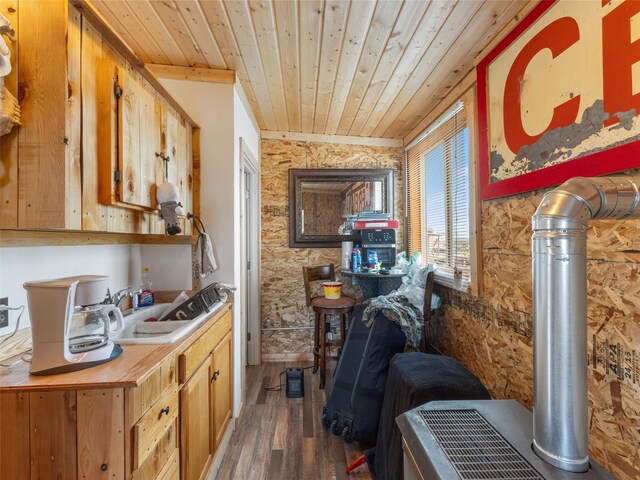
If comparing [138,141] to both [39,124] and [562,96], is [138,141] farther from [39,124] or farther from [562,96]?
[562,96]

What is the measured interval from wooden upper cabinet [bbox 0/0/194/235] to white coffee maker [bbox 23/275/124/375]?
22 cm

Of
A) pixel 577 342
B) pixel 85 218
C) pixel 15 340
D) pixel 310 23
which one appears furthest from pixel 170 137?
pixel 577 342

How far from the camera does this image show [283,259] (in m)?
3.39

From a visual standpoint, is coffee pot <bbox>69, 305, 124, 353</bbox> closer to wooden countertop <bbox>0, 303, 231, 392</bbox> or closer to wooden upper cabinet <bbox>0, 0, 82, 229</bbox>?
wooden countertop <bbox>0, 303, 231, 392</bbox>

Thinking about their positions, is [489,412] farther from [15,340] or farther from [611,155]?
[15,340]

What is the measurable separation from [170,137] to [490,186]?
6.47ft

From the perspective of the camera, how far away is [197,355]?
1.51 m

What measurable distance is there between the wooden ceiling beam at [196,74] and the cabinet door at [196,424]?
191 cm

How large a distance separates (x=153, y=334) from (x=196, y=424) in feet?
1.74

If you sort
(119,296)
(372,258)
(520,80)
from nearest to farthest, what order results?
(520,80), (119,296), (372,258)

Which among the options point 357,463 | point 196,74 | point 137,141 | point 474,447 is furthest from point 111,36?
point 357,463

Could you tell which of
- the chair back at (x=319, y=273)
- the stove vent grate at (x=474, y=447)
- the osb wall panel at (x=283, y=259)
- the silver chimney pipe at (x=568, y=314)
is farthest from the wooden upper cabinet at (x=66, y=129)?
the osb wall panel at (x=283, y=259)

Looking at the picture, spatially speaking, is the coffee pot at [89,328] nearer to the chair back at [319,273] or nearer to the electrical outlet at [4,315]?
the electrical outlet at [4,315]

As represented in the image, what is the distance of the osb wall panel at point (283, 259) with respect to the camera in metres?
3.38
